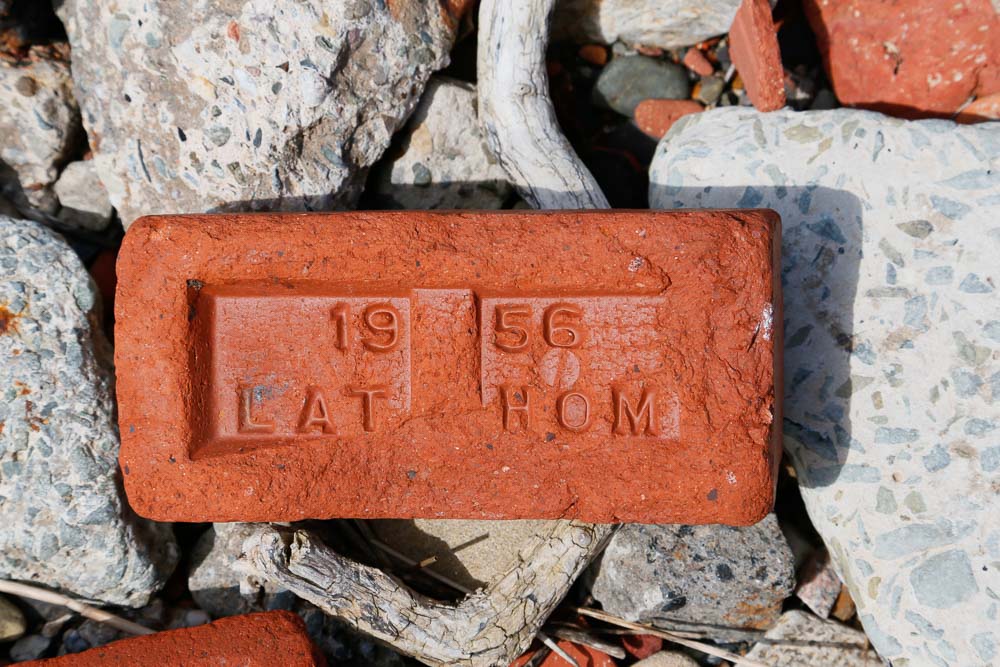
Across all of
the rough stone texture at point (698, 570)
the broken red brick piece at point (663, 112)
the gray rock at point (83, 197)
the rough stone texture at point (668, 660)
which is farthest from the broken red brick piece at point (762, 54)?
the gray rock at point (83, 197)

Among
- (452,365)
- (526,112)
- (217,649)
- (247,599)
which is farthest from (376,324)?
(247,599)

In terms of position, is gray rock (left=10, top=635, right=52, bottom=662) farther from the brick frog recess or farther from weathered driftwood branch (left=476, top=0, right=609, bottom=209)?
weathered driftwood branch (left=476, top=0, right=609, bottom=209)

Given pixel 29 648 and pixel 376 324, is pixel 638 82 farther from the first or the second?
pixel 29 648

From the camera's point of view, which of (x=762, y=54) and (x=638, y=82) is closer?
(x=762, y=54)

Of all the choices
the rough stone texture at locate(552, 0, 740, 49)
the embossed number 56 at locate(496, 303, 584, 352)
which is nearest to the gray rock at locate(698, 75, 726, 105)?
the rough stone texture at locate(552, 0, 740, 49)

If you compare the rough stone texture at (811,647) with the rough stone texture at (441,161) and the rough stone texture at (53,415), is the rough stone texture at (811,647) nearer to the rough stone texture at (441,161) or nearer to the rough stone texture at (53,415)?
the rough stone texture at (441,161)

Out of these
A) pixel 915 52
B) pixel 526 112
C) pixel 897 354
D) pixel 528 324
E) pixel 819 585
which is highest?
pixel 915 52
